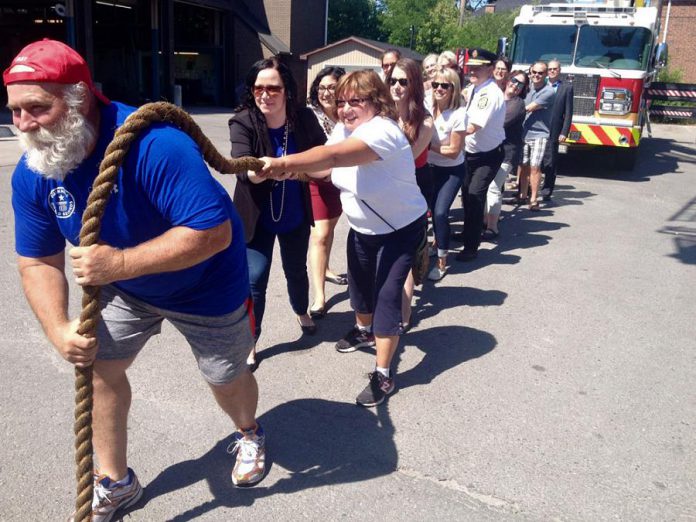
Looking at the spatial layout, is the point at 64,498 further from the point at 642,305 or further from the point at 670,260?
the point at 670,260

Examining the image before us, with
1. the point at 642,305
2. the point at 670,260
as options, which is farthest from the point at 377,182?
the point at 670,260

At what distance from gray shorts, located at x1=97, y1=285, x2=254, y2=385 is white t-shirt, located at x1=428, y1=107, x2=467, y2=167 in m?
2.72

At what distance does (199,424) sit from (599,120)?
965cm

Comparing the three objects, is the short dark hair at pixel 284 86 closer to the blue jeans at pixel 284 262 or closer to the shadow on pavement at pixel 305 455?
the blue jeans at pixel 284 262

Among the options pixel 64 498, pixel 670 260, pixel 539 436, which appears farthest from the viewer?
pixel 670 260

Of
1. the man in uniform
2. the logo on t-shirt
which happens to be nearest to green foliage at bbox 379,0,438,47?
the man in uniform

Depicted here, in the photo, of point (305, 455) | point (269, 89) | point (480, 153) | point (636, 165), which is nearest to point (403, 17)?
point (636, 165)

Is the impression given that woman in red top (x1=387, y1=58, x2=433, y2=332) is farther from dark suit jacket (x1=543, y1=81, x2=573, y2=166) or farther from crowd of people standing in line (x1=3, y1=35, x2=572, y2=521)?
dark suit jacket (x1=543, y1=81, x2=573, y2=166)

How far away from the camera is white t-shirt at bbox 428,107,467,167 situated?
15.3ft

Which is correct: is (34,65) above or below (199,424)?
above

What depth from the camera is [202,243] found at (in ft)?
6.41

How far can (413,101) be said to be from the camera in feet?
12.9

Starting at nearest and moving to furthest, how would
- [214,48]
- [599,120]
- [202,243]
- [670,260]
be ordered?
[202,243] → [670,260] → [599,120] → [214,48]

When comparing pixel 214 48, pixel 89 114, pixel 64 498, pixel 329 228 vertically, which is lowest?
pixel 64 498
